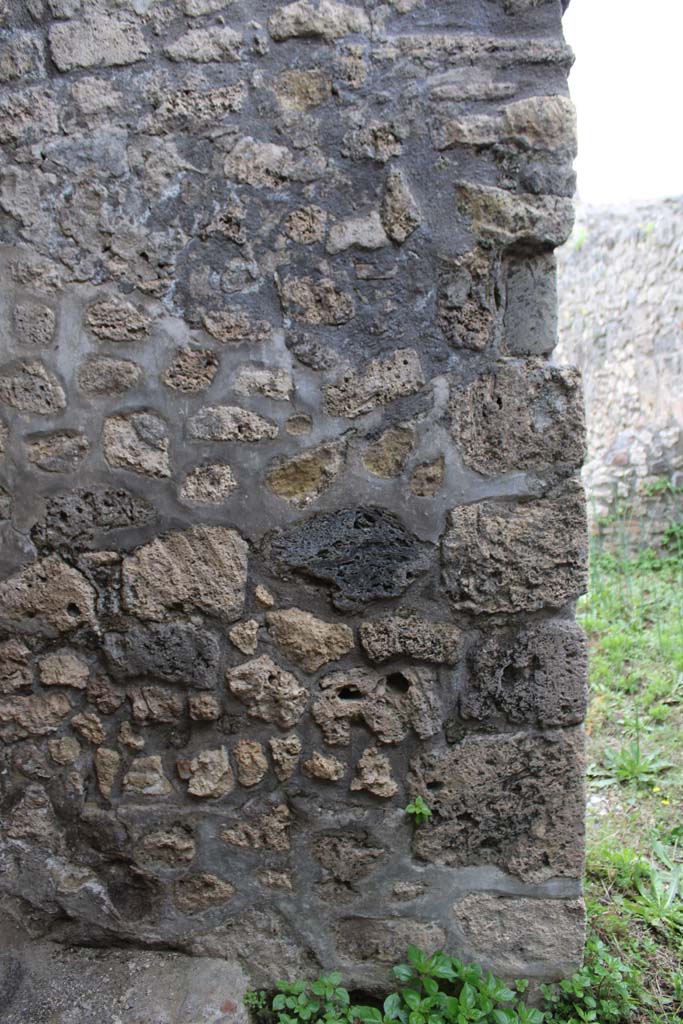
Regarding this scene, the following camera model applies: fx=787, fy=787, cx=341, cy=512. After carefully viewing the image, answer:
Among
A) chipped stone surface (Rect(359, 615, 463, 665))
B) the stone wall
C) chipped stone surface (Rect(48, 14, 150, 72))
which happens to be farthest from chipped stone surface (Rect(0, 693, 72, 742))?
the stone wall

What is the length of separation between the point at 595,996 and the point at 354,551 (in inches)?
51.5

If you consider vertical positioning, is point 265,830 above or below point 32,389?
below

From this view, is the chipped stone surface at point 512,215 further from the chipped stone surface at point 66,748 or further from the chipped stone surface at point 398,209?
the chipped stone surface at point 66,748

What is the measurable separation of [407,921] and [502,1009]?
30 centimetres

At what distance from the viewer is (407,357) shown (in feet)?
6.10

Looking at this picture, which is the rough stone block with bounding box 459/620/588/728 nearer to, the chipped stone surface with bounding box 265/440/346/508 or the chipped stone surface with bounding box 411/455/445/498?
the chipped stone surface with bounding box 411/455/445/498

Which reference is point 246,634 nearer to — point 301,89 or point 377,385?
point 377,385

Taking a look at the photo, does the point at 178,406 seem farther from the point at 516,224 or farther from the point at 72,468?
the point at 516,224

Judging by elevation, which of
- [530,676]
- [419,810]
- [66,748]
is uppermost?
[530,676]

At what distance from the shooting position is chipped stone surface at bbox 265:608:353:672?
1.92 metres

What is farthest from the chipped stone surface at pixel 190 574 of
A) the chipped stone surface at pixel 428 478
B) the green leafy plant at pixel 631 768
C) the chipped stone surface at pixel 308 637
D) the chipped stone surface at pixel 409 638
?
the green leafy plant at pixel 631 768

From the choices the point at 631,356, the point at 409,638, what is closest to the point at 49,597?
the point at 409,638

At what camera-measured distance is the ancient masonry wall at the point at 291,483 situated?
1.83 meters

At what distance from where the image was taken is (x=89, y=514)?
193cm
